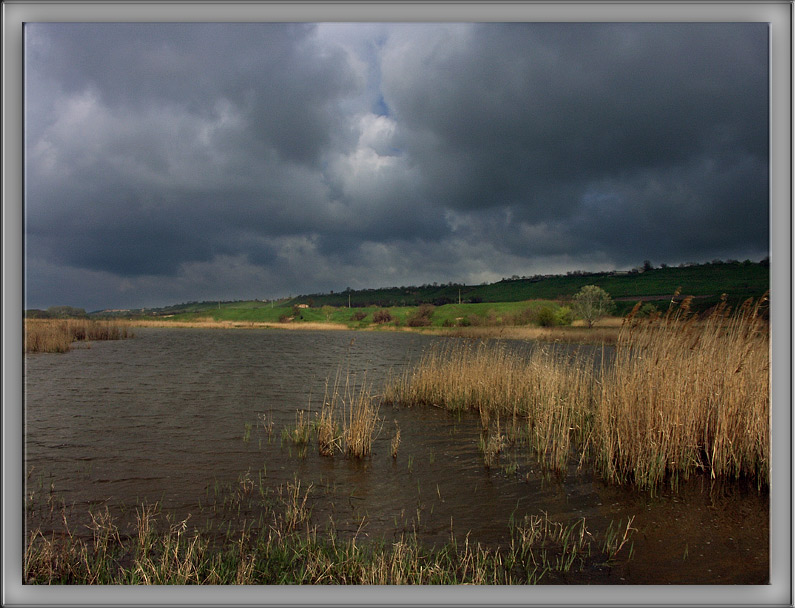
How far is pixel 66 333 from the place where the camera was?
3067 centimetres

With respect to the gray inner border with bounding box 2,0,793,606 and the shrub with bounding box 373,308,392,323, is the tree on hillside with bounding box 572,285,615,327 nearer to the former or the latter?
the gray inner border with bounding box 2,0,793,606

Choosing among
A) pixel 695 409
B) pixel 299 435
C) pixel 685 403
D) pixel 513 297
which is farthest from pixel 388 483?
pixel 513 297

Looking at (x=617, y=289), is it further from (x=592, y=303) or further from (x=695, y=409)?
(x=695, y=409)

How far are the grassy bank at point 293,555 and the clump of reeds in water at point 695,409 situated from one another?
182cm

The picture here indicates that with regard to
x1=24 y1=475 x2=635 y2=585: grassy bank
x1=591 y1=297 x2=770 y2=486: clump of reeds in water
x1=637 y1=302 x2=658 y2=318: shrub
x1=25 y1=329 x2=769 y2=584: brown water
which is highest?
x1=637 y1=302 x2=658 y2=318: shrub

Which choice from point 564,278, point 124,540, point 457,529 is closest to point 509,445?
point 457,529

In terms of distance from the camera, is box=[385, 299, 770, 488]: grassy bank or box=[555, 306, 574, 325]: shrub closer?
box=[385, 299, 770, 488]: grassy bank

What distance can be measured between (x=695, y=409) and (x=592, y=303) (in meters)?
30.3

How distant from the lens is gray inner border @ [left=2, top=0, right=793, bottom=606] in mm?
2742

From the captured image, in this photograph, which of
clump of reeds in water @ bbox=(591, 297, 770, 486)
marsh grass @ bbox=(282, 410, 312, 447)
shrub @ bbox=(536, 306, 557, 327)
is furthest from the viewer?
shrub @ bbox=(536, 306, 557, 327)

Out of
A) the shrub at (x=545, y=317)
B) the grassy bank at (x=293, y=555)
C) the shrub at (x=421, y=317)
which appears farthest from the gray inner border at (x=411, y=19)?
the shrub at (x=421, y=317)

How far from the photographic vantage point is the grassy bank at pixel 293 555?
379cm

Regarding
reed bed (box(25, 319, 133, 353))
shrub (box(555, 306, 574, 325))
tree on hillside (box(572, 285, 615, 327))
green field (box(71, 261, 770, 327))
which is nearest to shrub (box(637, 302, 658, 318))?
green field (box(71, 261, 770, 327))

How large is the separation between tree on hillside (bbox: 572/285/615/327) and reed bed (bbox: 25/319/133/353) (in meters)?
31.4
